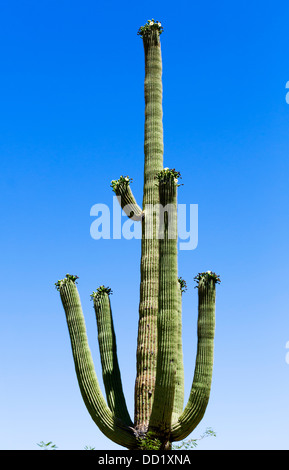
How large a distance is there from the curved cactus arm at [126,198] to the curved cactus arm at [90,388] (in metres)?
2.17

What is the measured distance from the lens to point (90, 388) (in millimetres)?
10469

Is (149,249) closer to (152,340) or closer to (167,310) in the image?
(152,340)

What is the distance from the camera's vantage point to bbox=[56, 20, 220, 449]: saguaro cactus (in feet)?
32.0

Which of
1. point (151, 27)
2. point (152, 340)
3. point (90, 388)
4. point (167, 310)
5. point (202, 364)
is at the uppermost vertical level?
point (151, 27)

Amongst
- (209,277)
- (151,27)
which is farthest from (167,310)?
(151,27)

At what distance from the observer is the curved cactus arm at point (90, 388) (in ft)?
34.1

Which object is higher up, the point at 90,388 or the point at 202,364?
the point at 202,364

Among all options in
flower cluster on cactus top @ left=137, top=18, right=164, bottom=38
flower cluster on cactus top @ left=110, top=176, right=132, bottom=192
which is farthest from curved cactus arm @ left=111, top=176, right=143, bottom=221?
flower cluster on cactus top @ left=137, top=18, right=164, bottom=38

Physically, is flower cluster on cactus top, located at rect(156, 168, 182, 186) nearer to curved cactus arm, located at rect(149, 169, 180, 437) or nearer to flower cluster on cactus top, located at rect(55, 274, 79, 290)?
Result: curved cactus arm, located at rect(149, 169, 180, 437)

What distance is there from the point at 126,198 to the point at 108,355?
2.96m

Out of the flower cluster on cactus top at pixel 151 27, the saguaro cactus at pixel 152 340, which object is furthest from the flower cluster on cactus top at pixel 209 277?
the flower cluster on cactus top at pixel 151 27
